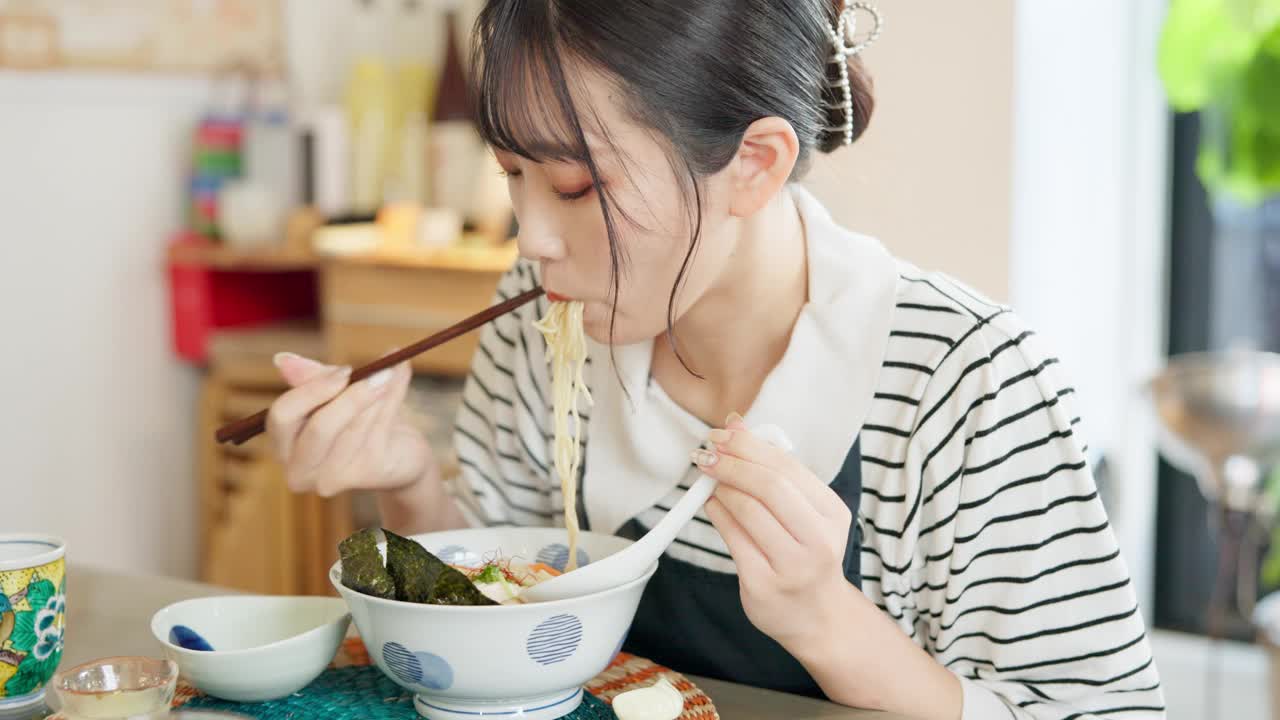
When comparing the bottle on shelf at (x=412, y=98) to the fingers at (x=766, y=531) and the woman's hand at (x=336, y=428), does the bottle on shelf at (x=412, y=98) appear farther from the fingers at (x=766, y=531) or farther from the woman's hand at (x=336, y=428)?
the fingers at (x=766, y=531)

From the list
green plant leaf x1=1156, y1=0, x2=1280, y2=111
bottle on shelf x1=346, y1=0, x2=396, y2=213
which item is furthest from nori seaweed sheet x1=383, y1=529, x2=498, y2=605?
bottle on shelf x1=346, y1=0, x2=396, y2=213

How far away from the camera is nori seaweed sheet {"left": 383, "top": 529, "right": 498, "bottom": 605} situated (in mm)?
968

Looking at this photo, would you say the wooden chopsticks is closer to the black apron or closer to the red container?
the black apron

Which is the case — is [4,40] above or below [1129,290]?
above

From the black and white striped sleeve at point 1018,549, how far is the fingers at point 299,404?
538 millimetres

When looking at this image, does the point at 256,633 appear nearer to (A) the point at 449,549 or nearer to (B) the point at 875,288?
(A) the point at 449,549

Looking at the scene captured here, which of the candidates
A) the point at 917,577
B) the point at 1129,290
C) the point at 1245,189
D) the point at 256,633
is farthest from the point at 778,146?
the point at 1129,290

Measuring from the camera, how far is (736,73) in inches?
42.9

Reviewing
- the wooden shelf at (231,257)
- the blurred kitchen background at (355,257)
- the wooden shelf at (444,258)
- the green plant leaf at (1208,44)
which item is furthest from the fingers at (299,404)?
the green plant leaf at (1208,44)

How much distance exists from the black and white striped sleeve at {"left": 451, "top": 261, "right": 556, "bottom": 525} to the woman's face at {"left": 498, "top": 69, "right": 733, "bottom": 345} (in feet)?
0.94

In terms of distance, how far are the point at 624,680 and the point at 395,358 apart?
0.38 meters

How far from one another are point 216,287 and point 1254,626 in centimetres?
247

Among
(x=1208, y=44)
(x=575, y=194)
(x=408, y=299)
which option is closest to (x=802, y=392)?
(x=575, y=194)

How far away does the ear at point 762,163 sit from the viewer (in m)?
1.12
